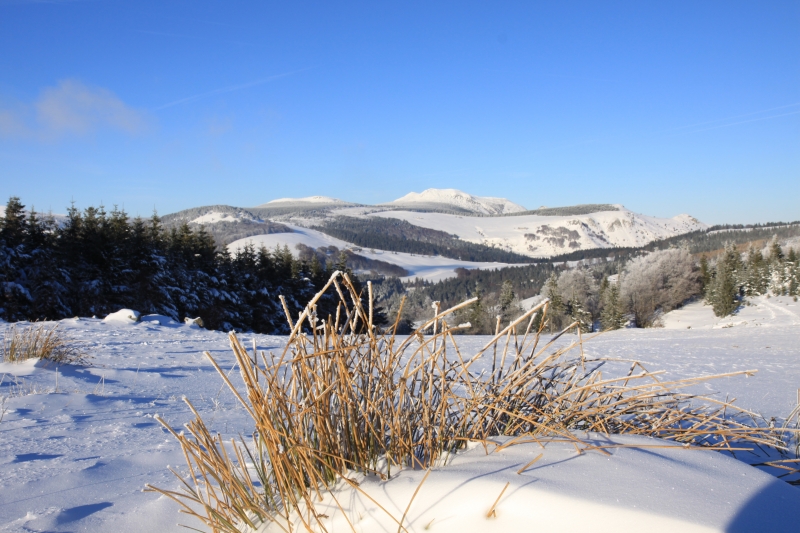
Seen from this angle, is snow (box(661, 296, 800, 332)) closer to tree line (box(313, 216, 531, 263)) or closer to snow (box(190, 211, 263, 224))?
tree line (box(313, 216, 531, 263))

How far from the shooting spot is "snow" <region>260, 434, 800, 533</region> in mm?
959

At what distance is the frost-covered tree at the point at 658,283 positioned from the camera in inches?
2441

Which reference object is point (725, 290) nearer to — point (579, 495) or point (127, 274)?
point (127, 274)

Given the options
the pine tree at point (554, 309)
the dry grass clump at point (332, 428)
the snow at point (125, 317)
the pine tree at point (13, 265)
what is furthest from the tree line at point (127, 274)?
the dry grass clump at point (332, 428)

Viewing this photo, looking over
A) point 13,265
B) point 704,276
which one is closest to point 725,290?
point 704,276

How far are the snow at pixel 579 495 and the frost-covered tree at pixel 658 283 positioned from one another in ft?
216

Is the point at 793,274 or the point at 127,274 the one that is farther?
the point at 793,274

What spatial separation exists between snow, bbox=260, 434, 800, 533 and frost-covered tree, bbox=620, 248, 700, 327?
65.8m

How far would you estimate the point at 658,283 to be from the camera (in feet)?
216

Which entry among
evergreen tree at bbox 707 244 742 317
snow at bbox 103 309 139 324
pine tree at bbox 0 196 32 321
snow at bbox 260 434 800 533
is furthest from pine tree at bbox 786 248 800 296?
pine tree at bbox 0 196 32 321

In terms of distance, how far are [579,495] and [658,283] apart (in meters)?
74.2

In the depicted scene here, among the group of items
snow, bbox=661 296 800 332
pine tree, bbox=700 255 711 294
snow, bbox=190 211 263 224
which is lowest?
snow, bbox=661 296 800 332

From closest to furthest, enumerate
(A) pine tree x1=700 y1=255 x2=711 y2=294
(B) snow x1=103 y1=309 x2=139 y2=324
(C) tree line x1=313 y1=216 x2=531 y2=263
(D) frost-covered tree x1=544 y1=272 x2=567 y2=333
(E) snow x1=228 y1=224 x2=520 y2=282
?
(D) frost-covered tree x1=544 y1=272 x2=567 y2=333 < (B) snow x1=103 y1=309 x2=139 y2=324 < (A) pine tree x1=700 y1=255 x2=711 y2=294 < (E) snow x1=228 y1=224 x2=520 y2=282 < (C) tree line x1=313 y1=216 x2=531 y2=263

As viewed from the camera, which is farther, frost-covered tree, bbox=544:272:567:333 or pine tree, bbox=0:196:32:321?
pine tree, bbox=0:196:32:321
